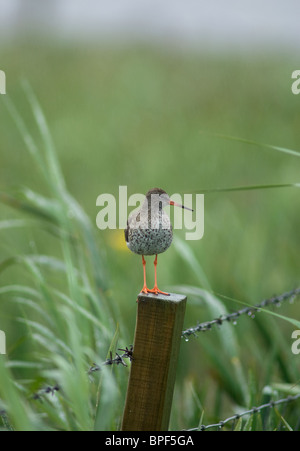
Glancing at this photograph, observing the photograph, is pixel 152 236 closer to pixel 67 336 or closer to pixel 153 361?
pixel 153 361

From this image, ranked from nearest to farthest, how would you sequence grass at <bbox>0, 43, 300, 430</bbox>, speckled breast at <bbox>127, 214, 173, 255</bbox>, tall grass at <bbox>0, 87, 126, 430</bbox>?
speckled breast at <bbox>127, 214, 173, 255</bbox> < tall grass at <bbox>0, 87, 126, 430</bbox> < grass at <bbox>0, 43, 300, 430</bbox>

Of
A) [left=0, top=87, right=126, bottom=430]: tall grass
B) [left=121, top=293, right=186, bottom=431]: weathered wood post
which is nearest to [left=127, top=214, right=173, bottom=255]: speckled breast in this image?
[left=121, top=293, right=186, bottom=431]: weathered wood post

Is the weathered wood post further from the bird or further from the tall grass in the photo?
the bird

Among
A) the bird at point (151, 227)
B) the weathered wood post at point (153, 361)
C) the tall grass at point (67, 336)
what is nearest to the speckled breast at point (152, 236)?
the bird at point (151, 227)

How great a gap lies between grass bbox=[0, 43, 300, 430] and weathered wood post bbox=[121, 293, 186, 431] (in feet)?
0.30

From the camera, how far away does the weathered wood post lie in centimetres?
147

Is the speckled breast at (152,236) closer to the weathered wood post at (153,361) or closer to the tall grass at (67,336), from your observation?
the weathered wood post at (153,361)

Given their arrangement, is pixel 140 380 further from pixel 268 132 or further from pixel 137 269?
pixel 268 132

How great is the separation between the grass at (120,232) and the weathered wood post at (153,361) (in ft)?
0.30

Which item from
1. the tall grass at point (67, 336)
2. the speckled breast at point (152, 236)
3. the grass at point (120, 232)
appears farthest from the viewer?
the grass at point (120, 232)

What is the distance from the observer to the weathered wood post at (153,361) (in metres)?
1.47

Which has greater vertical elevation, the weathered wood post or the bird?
the bird

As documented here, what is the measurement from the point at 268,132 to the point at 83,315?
222 inches

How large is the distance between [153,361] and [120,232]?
9.83ft
